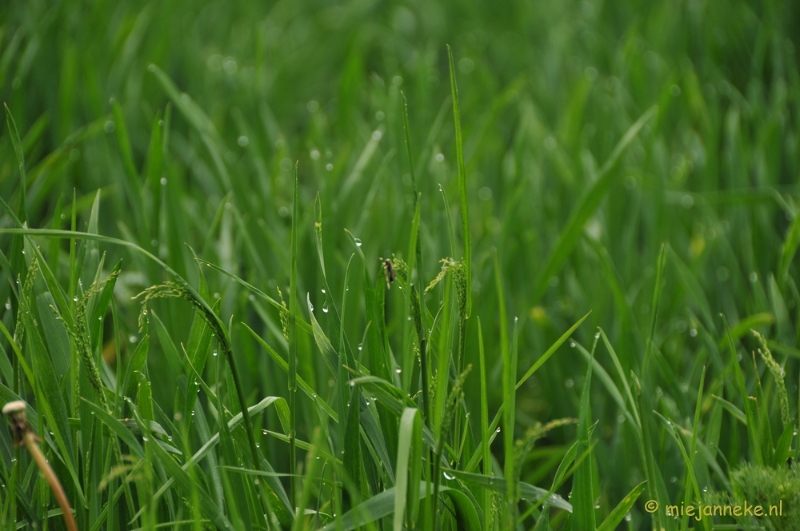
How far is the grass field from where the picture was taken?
2.08 ft

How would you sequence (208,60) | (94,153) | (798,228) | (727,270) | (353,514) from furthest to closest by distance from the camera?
(208,60), (94,153), (727,270), (798,228), (353,514)

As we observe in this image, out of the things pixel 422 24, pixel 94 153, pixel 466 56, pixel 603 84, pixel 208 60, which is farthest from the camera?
pixel 422 24

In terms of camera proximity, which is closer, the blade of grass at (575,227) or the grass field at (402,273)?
the grass field at (402,273)

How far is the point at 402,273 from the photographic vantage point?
2.05 ft

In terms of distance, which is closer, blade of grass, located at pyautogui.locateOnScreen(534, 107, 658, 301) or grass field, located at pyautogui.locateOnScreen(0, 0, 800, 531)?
grass field, located at pyautogui.locateOnScreen(0, 0, 800, 531)

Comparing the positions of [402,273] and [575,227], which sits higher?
[402,273]

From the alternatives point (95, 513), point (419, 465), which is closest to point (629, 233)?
point (419, 465)

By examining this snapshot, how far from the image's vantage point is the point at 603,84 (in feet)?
5.65

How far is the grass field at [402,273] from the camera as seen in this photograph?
2.08 ft

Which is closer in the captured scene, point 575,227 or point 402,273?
point 402,273

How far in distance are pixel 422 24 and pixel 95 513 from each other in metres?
2.10

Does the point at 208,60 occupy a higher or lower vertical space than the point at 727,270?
higher

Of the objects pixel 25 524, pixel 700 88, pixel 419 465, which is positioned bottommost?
pixel 25 524

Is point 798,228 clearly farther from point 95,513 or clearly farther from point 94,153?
point 94,153
